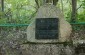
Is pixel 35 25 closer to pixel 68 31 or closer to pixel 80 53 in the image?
pixel 68 31

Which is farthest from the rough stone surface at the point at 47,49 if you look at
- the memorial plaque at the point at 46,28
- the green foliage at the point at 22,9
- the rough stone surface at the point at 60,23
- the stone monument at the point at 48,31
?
the green foliage at the point at 22,9

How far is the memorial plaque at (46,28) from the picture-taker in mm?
6617

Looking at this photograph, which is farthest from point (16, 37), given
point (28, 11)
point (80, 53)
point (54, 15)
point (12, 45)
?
point (28, 11)

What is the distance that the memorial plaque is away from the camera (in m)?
6.62

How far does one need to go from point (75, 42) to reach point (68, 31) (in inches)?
14.9

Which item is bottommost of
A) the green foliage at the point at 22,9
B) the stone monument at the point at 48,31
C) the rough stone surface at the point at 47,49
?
the rough stone surface at the point at 47,49

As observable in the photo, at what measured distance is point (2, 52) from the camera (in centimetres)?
689

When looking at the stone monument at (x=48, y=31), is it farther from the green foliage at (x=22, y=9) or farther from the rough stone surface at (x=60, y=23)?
the green foliage at (x=22, y=9)

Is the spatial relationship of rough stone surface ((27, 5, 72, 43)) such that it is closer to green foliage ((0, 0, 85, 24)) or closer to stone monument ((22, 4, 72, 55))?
stone monument ((22, 4, 72, 55))

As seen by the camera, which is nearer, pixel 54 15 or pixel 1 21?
pixel 54 15

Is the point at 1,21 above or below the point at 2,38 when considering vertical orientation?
above

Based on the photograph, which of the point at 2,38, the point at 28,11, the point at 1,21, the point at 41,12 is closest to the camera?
the point at 41,12

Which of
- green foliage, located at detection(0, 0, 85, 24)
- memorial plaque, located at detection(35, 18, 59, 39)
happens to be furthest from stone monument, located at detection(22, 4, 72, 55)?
green foliage, located at detection(0, 0, 85, 24)

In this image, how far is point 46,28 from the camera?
662 cm
